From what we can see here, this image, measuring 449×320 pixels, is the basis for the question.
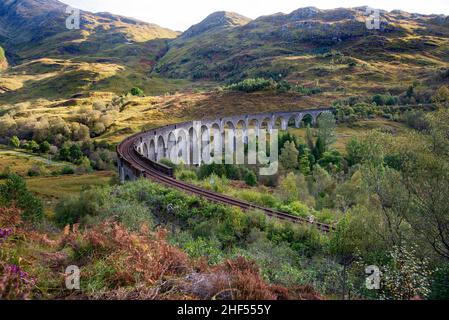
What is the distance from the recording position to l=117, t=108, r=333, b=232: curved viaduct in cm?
2869

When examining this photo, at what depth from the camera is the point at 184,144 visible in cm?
6353

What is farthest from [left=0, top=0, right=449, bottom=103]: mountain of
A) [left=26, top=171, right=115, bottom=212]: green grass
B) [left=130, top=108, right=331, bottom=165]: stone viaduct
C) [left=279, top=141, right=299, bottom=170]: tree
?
[left=26, top=171, right=115, bottom=212]: green grass

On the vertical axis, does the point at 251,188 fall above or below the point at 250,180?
below

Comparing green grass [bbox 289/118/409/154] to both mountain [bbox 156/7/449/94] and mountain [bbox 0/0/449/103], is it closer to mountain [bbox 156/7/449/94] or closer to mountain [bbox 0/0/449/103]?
mountain [bbox 0/0/449/103]

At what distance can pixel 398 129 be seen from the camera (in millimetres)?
72812

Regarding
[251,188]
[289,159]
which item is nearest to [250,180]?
[251,188]

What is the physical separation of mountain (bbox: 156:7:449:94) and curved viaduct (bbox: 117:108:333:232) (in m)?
36.5

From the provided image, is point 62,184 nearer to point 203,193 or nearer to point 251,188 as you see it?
point 251,188

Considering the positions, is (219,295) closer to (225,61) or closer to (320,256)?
(320,256)

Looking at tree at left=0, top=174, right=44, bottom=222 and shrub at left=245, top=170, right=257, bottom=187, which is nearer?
tree at left=0, top=174, right=44, bottom=222

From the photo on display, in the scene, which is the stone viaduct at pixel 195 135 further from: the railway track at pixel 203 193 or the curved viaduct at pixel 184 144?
the railway track at pixel 203 193

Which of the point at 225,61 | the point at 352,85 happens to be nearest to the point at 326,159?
the point at 352,85

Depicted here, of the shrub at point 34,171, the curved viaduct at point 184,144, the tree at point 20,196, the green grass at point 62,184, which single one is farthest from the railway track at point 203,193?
the shrub at point 34,171

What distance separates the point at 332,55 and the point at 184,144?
340 ft
